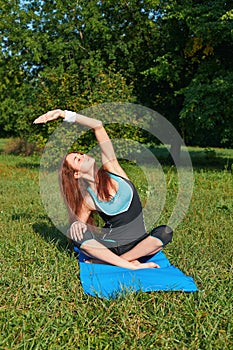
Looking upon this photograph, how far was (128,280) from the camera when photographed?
4.09m

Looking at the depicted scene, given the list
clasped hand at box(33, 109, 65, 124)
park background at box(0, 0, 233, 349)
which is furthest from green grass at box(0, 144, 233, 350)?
clasped hand at box(33, 109, 65, 124)

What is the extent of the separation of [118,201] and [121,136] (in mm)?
9035

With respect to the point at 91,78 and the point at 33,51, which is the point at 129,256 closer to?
the point at 91,78

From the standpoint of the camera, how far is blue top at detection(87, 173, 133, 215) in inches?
191

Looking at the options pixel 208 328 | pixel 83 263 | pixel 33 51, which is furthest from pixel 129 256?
pixel 33 51

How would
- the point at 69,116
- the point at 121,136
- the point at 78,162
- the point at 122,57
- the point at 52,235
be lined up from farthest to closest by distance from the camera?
the point at 122,57 → the point at 121,136 → the point at 52,235 → the point at 78,162 → the point at 69,116

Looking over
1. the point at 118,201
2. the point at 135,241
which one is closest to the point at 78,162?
the point at 118,201

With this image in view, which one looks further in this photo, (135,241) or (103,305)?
(135,241)

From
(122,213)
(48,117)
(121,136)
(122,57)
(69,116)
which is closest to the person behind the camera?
(48,117)

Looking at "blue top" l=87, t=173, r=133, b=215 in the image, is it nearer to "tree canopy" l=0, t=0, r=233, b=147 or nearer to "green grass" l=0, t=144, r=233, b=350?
"green grass" l=0, t=144, r=233, b=350

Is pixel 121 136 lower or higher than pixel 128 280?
higher

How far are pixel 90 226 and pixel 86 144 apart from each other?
8615 mm

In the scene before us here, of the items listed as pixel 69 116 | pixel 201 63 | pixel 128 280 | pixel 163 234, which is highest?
pixel 201 63

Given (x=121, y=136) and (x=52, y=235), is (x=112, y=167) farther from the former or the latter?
(x=121, y=136)
